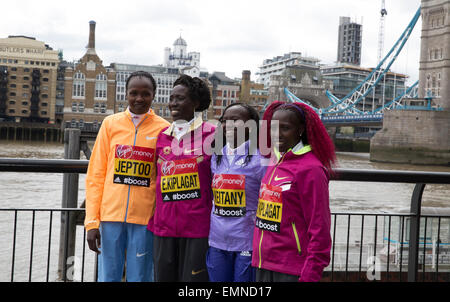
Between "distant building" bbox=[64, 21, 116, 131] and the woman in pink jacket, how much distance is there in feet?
Result: 158

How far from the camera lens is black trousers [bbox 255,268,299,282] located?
165 cm

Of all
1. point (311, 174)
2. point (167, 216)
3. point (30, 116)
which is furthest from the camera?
point (30, 116)

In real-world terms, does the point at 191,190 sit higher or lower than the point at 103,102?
lower

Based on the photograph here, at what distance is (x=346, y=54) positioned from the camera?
4355 inches

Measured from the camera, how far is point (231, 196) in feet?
5.95

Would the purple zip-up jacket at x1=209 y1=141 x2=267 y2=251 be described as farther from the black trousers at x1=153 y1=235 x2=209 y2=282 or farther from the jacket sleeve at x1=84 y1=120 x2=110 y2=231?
the jacket sleeve at x1=84 y1=120 x2=110 y2=231

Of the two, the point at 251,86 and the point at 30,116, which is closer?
the point at 30,116

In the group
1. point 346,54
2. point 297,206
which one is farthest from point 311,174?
point 346,54

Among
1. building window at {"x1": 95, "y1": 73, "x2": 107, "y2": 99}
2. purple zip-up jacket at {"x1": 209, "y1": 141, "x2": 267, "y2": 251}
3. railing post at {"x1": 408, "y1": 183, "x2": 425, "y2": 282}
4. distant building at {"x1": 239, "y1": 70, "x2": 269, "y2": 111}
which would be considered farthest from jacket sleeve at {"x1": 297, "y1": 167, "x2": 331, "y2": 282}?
distant building at {"x1": 239, "y1": 70, "x2": 269, "y2": 111}

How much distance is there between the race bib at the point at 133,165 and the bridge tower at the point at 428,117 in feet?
93.2

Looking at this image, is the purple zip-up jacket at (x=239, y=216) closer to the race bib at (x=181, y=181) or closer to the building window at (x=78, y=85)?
the race bib at (x=181, y=181)

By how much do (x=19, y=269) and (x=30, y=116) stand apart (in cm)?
4450

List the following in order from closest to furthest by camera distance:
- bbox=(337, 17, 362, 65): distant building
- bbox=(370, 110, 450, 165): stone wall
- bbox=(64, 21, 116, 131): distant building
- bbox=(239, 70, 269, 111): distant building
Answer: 1. bbox=(370, 110, 450, 165): stone wall
2. bbox=(64, 21, 116, 131): distant building
3. bbox=(239, 70, 269, 111): distant building
4. bbox=(337, 17, 362, 65): distant building
